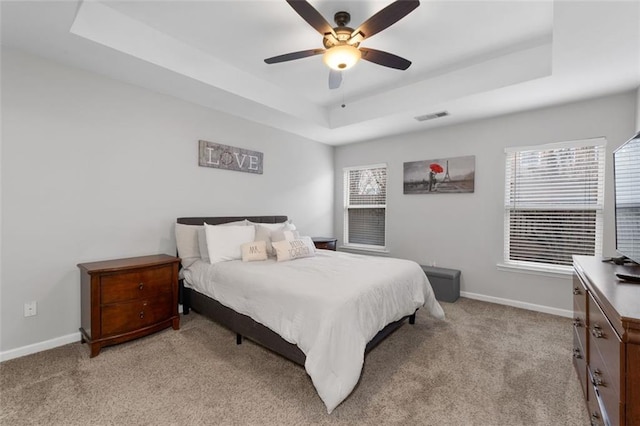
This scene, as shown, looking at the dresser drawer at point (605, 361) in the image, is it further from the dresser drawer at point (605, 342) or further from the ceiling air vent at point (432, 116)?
the ceiling air vent at point (432, 116)

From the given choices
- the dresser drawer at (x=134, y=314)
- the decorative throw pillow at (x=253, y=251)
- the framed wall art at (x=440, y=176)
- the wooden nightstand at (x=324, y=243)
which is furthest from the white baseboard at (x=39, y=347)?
the framed wall art at (x=440, y=176)

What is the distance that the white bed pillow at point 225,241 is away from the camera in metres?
3.12

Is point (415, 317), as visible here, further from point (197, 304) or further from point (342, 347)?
point (197, 304)

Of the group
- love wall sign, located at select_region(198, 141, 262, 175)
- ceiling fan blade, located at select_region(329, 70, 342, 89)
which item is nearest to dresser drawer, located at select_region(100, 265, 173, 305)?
love wall sign, located at select_region(198, 141, 262, 175)

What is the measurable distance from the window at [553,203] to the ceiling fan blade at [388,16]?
2.80 meters

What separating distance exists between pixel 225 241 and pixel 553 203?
157 inches

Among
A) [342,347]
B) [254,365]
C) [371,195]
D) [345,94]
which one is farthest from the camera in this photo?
[371,195]

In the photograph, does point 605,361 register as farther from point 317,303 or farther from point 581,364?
point 317,303

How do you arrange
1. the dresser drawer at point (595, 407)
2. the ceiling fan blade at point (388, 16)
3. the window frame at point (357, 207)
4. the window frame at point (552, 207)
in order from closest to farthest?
the dresser drawer at point (595, 407)
the ceiling fan blade at point (388, 16)
the window frame at point (552, 207)
the window frame at point (357, 207)

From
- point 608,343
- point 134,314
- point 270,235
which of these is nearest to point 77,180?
point 134,314

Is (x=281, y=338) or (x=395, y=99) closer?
(x=281, y=338)

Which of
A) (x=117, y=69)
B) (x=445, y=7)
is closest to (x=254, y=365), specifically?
(x=117, y=69)

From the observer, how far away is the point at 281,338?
85.5 inches

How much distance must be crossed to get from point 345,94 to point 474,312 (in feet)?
10.8
